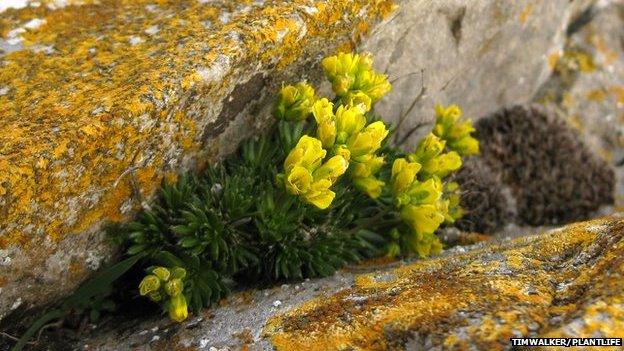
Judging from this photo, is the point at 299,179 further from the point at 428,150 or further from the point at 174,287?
the point at 428,150

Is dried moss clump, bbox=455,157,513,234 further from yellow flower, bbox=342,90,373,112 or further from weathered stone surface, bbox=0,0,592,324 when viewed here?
yellow flower, bbox=342,90,373,112

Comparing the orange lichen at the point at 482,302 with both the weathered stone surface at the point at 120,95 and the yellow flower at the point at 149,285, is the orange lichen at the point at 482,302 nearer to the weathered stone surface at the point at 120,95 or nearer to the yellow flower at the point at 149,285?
the yellow flower at the point at 149,285

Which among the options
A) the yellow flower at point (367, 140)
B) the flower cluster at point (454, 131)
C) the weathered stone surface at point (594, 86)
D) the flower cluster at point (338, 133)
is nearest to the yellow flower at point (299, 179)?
the flower cluster at point (338, 133)

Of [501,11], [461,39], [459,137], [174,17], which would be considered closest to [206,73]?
[174,17]

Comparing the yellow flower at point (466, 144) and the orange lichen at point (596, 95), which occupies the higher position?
the yellow flower at point (466, 144)

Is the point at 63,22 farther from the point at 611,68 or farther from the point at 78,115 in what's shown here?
the point at 611,68

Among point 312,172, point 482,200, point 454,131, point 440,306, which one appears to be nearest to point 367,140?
point 312,172
